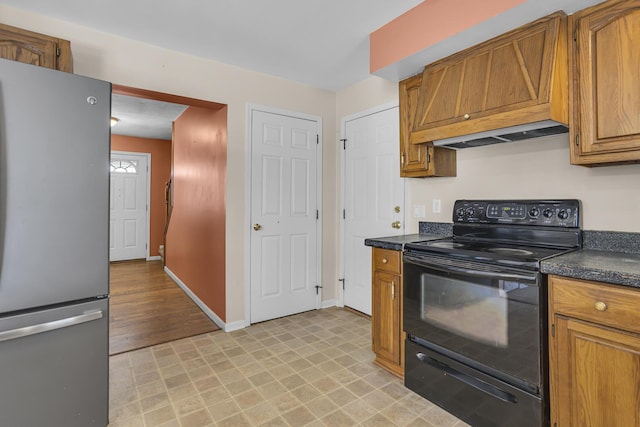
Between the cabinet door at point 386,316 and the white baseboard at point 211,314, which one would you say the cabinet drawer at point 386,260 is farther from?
the white baseboard at point 211,314

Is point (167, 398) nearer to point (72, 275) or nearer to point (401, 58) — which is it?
point (72, 275)

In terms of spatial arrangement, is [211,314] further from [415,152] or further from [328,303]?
[415,152]

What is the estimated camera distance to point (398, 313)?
2.17 m

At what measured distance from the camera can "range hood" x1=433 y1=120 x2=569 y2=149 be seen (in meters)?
1.78

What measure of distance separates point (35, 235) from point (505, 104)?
8.16 feet

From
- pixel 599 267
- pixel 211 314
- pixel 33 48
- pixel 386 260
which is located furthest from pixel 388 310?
pixel 33 48

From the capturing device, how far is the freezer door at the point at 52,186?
4.47 feet

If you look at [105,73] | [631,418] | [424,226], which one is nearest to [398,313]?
[424,226]

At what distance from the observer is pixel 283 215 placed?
11.1 feet

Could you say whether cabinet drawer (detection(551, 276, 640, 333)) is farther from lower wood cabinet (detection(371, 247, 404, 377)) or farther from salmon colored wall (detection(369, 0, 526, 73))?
salmon colored wall (detection(369, 0, 526, 73))

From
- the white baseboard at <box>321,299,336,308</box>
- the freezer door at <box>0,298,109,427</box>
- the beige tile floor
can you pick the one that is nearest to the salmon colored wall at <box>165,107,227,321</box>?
the beige tile floor

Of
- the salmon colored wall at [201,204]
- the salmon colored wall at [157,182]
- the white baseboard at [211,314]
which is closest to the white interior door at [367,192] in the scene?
the white baseboard at [211,314]

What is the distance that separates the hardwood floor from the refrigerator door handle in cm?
131

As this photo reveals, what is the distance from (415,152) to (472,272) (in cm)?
110
